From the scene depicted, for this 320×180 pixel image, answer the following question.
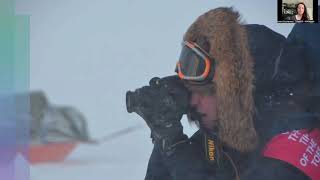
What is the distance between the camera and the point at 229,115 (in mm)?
2449

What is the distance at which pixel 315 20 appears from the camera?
8.43 ft

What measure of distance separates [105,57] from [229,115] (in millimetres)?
599

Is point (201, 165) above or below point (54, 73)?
below

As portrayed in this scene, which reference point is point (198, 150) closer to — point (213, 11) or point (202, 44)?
point (202, 44)

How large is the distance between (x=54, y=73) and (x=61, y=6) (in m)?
0.28

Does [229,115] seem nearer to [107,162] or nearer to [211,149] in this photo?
[211,149]

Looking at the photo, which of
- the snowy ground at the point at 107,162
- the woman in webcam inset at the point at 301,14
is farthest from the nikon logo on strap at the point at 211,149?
the woman in webcam inset at the point at 301,14

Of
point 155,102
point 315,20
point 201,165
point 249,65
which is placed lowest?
point 201,165

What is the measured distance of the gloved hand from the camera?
238cm

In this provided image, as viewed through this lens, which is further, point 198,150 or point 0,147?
point 198,150

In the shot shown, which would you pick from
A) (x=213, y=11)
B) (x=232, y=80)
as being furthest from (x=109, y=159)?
(x=213, y=11)

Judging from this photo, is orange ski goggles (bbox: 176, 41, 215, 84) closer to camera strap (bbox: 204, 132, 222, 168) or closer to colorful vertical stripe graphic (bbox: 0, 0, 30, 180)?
camera strap (bbox: 204, 132, 222, 168)

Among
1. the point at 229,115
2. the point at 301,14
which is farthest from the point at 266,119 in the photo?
the point at 301,14

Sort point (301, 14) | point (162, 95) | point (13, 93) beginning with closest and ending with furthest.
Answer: point (13, 93)
point (162, 95)
point (301, 14)
